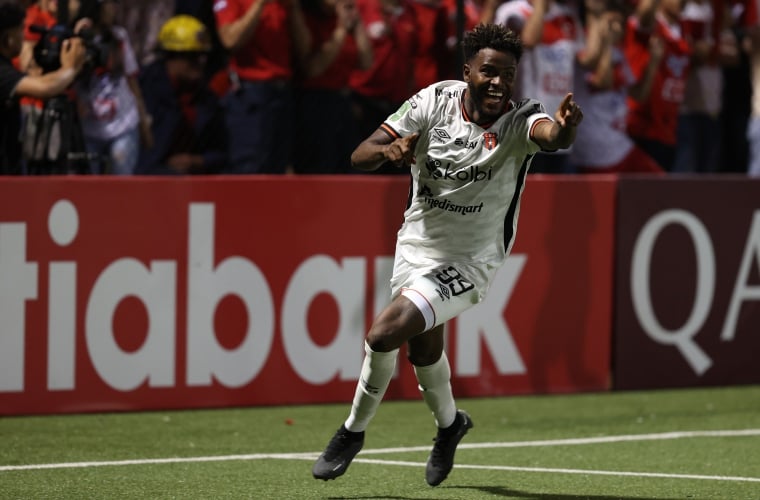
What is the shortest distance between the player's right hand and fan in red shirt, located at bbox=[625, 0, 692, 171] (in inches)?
232

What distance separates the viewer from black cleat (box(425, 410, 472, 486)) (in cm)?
738

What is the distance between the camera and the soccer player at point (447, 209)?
7094 mm

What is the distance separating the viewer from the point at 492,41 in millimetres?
7086

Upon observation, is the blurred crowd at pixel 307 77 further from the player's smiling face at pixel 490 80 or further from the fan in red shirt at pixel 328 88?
the player's smiling face at pixel 490 80

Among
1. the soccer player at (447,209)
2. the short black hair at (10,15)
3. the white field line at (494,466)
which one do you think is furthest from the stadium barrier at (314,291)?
the soccer player at (447,209)

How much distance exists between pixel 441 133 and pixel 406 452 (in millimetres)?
2158

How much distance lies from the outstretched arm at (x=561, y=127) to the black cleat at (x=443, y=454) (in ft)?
4.84

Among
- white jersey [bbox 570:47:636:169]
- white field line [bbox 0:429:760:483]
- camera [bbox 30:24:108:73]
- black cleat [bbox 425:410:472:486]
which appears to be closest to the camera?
black cleat [bbox 425:410:472:486]

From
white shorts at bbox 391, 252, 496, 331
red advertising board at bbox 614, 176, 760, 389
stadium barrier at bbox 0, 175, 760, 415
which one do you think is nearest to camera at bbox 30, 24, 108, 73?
stadium barrier at bbox 0, 175, 760, 415

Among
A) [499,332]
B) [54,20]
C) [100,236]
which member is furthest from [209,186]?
[499,332]

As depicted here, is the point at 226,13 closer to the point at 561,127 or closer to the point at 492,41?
the point at 492,41

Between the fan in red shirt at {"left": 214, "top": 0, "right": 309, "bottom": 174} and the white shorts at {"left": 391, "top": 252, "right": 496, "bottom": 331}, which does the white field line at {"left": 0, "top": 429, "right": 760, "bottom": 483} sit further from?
the fan in red shirt at {"left": 214, "top": 0, "right": 309, "bottom": 174}

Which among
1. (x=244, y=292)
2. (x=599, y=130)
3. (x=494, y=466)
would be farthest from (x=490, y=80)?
(x=599, y=130)

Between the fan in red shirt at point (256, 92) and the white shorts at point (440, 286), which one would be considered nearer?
the white shorts at point (440, 286)
